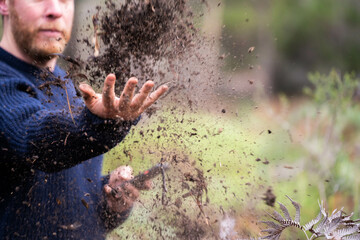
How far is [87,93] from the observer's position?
117cm

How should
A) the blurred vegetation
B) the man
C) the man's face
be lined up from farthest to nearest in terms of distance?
the blurred vegetation < the man's face < the man

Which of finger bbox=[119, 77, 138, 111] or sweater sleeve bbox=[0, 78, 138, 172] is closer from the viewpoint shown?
finger bbox=[119, 77, 138, 111]

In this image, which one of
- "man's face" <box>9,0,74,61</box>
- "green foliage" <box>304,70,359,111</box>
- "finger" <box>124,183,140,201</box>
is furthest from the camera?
"green foliage" <box>304,70,359,111</box>

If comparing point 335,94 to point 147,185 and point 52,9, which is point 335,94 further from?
point 52,9

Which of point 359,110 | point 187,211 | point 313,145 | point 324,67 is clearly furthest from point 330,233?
point 324,67

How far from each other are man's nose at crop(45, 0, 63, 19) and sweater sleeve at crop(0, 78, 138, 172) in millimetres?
367

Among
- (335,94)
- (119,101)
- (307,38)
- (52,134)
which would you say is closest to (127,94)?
(119,101)

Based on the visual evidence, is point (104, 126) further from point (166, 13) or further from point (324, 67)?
point (324, 67)

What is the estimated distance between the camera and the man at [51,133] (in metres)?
1.23

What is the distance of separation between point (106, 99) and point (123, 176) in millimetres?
605

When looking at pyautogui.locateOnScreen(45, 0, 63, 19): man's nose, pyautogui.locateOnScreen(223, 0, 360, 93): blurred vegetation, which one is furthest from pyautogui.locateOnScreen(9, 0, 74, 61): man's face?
pyautogui.locateOnScreen(223, 0, 360, 93): blurred vegetation

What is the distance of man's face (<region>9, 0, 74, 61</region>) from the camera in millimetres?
1428

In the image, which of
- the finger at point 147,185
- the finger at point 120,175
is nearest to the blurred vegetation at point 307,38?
the finger at point 120,175

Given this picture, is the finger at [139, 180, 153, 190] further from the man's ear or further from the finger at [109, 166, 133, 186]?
the man's ear
